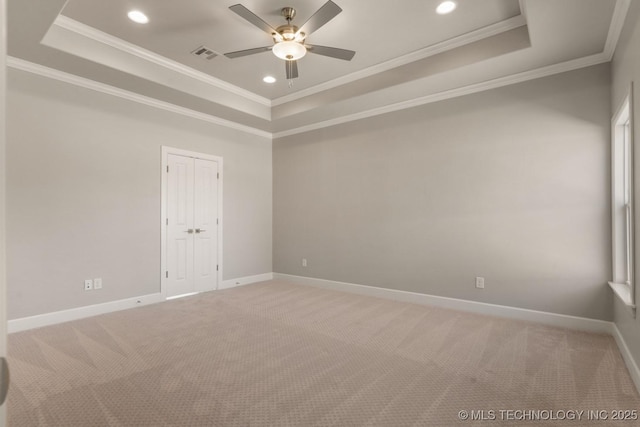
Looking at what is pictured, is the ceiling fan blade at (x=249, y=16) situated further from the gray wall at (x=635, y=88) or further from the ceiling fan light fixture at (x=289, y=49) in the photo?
the gray wall at (x=635, y=88)

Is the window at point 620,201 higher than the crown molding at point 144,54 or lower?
lower

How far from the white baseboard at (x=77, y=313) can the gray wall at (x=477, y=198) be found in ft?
8.51

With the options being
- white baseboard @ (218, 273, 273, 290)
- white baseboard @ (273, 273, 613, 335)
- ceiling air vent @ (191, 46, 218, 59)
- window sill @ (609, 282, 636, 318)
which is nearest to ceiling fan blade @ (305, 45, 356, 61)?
ceiling air vent @ (191, 46, 218, 59)

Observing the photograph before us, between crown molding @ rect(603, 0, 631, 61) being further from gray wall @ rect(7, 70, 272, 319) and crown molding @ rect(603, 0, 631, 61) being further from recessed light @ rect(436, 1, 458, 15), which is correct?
gray wall @ rect(7, 70, 272, 319)

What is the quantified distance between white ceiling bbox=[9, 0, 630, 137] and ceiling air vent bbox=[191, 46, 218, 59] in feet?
0.20

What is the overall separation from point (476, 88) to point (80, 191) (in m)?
5.13

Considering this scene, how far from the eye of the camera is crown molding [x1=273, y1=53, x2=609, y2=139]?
3371mm

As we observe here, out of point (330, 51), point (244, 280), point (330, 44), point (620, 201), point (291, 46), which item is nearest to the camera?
point (291, 46)

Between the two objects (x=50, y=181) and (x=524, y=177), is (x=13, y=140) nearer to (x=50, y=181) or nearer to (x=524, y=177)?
(x=50, y=181)

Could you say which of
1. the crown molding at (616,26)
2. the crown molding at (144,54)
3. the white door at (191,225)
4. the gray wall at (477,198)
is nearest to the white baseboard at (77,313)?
the white door at (191,225)

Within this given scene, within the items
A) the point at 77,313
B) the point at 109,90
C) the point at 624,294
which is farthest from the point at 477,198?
the point at 77,313

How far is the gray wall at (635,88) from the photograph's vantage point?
2285 millimetres

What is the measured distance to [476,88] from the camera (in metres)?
4.02

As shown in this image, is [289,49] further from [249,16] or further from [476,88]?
[476,88]
